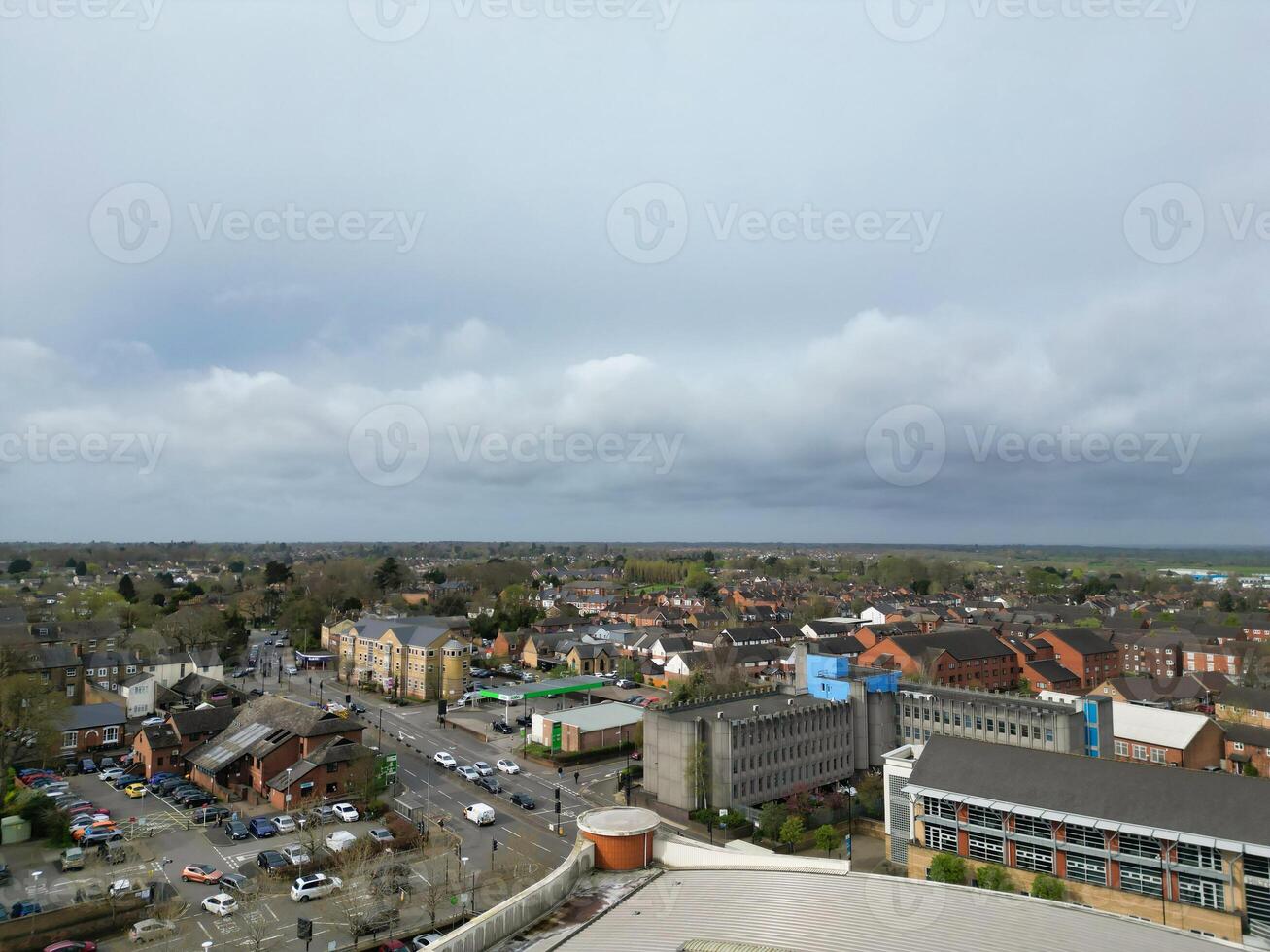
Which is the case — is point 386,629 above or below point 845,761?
above

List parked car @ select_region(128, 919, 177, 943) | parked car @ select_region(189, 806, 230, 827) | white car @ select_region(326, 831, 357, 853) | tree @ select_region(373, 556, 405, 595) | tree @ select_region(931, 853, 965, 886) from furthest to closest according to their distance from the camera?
tree @ select_region(373, 556, 405, 595), parked car @ select_region(189, 806, 230, 827), white car @ select_region(326, 831, 357, 853), tree @ select_region(931, 853, 965, 886), parked car @ select_region(128, 919, 177, 943)

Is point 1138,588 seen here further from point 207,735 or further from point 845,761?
point 207,735

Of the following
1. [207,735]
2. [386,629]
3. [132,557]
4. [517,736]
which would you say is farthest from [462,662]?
[132,557]

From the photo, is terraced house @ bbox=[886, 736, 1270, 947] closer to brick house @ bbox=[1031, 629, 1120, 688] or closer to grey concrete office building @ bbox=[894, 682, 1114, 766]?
grey concrete office building @ bbox=[894, 682, 1114, 766]

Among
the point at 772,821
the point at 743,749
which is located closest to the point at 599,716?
the point at 743,749

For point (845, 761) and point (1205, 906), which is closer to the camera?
point (1205, 906)

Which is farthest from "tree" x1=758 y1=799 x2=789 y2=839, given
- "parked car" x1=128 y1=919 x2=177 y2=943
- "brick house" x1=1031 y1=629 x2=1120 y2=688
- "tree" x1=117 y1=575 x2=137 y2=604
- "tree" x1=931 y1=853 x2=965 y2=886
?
"tree" x1=117 y1=575 x2=137 y2=604

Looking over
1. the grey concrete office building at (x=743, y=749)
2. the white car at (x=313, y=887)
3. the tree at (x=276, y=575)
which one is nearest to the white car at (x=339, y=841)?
the white car at (x=313, y=887)

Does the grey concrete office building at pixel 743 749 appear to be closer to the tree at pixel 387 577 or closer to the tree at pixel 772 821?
the tree at pixel 772 821
